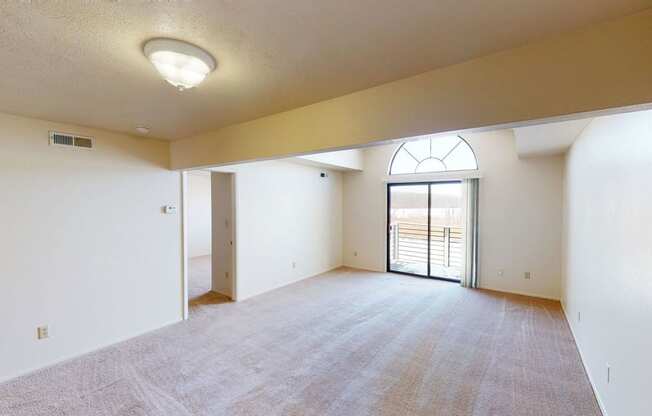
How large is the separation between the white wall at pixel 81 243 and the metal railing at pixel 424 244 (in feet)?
14.8

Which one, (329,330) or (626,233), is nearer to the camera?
(626,233)

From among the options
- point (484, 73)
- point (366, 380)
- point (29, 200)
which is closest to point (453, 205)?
point (366, 380)

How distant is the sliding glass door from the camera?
5.73 meters

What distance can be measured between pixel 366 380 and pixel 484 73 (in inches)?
100

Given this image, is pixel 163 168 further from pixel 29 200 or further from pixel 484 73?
pixel 484 73

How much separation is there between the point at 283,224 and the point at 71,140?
3290mm

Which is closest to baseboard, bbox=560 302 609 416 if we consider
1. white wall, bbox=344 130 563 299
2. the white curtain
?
white wall, bbox=344 130 563 299

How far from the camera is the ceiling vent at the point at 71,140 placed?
280cm

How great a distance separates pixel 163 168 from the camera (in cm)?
366

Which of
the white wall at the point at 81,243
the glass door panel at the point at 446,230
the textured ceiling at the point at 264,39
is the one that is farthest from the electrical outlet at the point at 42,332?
the glass door panel at the point at 446,230

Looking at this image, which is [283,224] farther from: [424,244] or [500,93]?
[500,93]

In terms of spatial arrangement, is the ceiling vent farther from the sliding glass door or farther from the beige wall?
the sliding glass door

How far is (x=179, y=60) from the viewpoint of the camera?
1.46 m

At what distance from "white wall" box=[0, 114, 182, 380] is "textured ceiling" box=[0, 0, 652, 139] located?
34.4 inches
